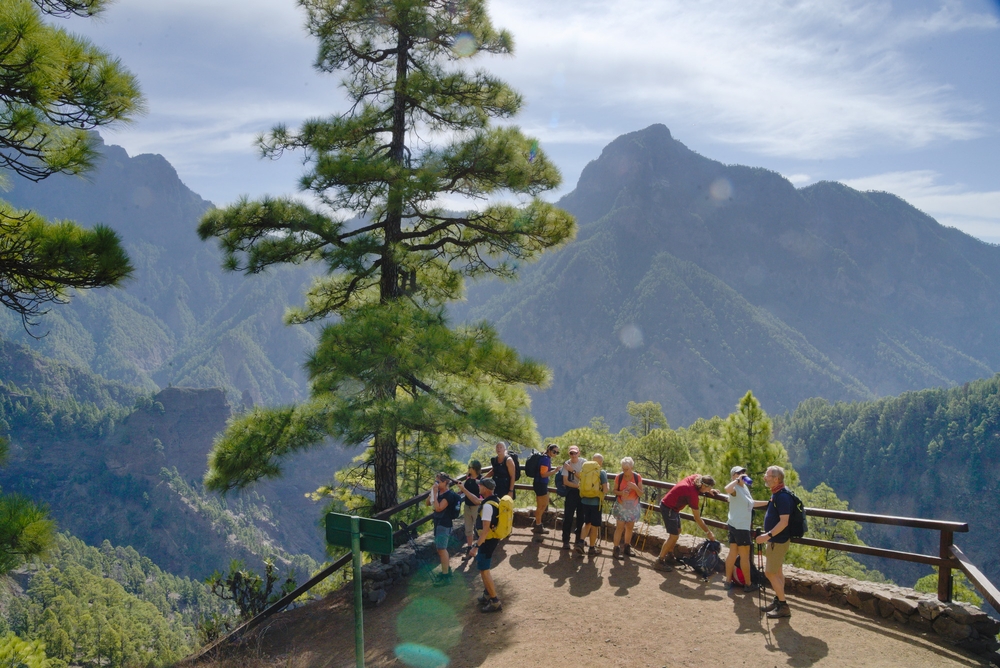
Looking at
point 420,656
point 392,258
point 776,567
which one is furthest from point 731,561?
point 392,258

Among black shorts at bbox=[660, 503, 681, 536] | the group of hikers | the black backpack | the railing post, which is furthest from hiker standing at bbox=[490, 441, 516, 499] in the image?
the railing post

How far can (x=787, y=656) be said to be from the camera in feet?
19.9

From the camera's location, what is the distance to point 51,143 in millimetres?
5555

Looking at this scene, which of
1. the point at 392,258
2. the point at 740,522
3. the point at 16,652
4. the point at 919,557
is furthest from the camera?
the point at 392,258

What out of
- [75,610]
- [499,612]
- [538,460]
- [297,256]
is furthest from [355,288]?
[75,610]

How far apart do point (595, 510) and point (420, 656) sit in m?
3.29

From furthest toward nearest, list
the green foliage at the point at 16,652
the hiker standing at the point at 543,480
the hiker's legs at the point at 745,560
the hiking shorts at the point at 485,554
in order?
the hiker standing at the point at 543,480 → the hiker's legs at the point at 745,560 → the hiking shorts at the point at 485,554 → the green foliage at the point at 16,652

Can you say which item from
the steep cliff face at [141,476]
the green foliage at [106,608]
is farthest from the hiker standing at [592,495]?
the steep cliff face at [141,476]

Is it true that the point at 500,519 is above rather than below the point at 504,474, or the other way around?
below

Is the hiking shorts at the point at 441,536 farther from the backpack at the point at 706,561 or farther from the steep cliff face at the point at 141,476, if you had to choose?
the steep cliff face at the point at 141,476

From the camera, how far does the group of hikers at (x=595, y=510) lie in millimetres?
6961

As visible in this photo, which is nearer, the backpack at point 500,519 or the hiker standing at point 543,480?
the backpack at point 500,519

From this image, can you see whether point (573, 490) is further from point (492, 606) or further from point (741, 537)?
point (741, 537)

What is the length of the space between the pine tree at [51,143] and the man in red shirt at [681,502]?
22.8ft
